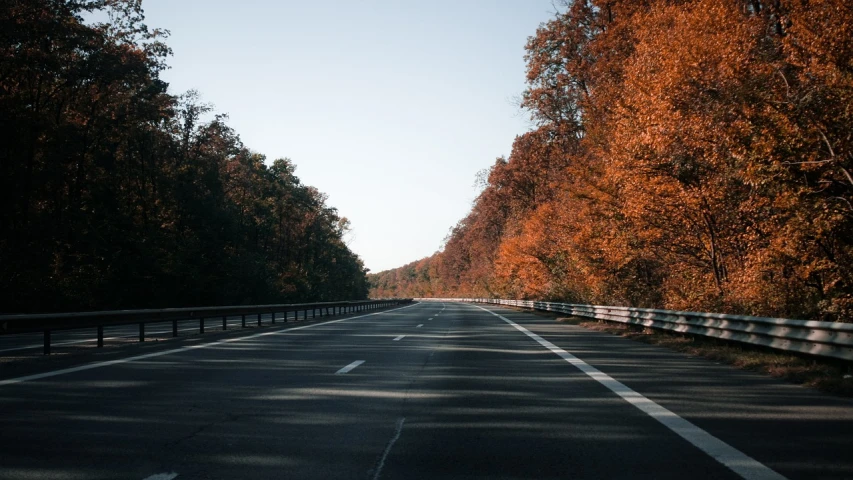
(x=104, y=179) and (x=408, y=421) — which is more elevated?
(x=104, y=179)

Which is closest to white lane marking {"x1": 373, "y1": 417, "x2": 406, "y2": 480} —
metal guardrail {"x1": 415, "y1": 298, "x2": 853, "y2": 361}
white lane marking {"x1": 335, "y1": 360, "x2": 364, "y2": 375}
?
white lane marking {"x1": 335, "y1": 360, "x2": 364, "y2": 375}

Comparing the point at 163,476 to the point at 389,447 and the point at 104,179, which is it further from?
the point at 104,179

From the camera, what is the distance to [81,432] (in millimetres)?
6082

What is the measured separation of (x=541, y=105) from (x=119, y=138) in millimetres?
26729

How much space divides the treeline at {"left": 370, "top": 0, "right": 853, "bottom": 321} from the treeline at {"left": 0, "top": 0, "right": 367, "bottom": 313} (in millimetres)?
26509

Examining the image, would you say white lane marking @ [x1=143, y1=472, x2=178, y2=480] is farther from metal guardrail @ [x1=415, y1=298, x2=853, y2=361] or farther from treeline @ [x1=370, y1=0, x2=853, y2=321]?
treeline @ [x1=370, y1=0, x2=853, y2=321]

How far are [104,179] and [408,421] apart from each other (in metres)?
41.8

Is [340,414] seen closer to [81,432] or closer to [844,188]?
[81,432]

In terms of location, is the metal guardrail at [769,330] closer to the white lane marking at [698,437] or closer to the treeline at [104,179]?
the white lane marking at [698,437]

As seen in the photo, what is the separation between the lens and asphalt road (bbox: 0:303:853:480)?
16.5 ft

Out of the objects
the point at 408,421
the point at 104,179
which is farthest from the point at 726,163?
the point at 104,179

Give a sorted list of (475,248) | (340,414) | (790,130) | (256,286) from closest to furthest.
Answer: (340,414)
(790,130)
(256,286)
(475,248)

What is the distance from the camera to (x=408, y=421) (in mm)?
6797

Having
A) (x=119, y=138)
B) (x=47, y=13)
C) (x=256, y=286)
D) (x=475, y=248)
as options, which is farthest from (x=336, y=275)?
(x=47, y=13)
